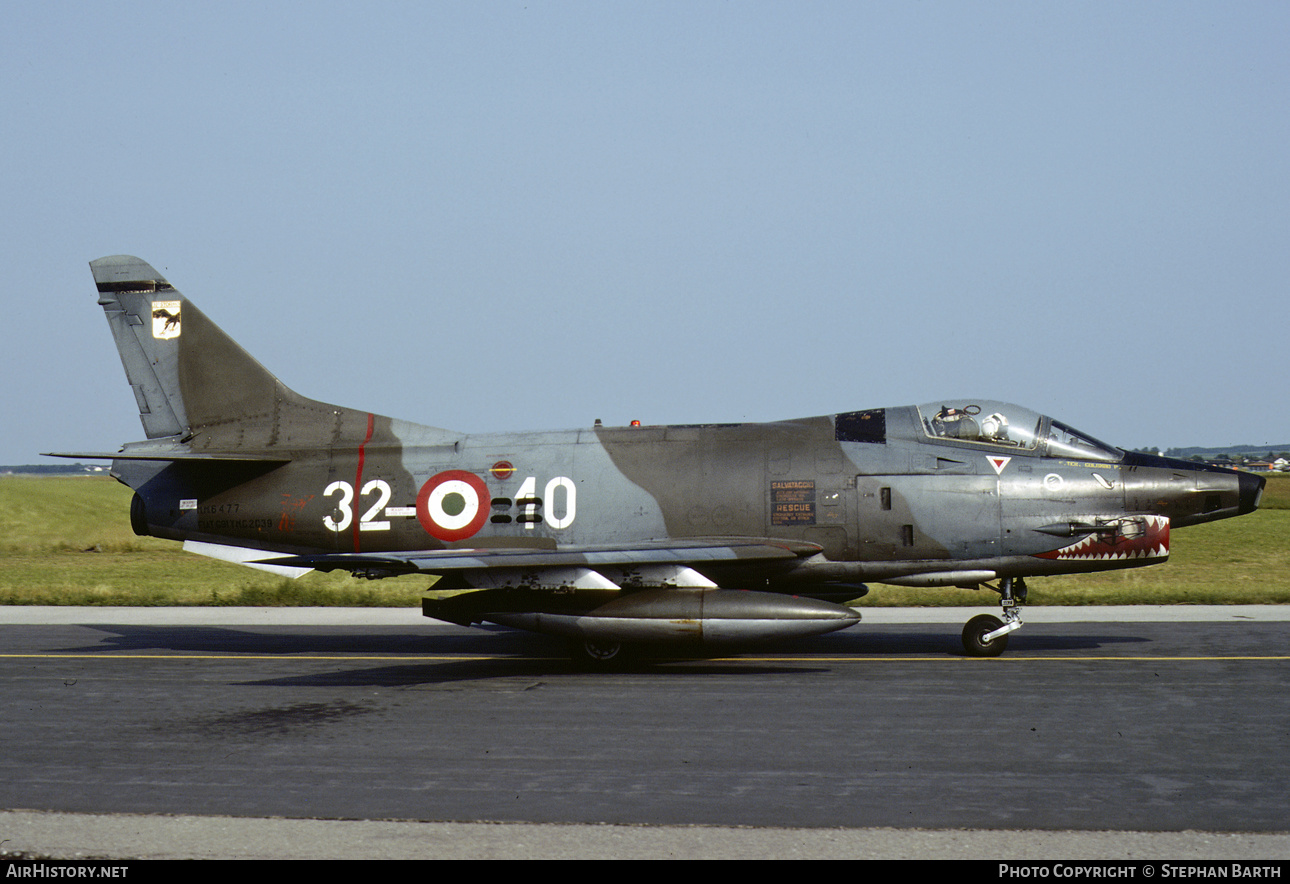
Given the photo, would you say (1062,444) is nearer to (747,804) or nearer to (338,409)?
(747,804)

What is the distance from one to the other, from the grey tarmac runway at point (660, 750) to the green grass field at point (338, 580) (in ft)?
18.3

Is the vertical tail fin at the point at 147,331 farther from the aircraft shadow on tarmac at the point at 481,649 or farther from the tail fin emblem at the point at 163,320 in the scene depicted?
the aircraft shadow on tarmac at the point at 481,649

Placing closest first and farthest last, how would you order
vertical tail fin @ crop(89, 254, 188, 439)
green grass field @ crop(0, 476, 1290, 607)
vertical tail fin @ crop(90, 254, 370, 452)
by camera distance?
vertical tail fin @ crop(90, 254, 370, 452), vertical tail fin @ crop(89, 254, 188, 439), green grass field @ crop(0, 476, 1290, 607)

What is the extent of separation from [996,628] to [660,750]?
624cm

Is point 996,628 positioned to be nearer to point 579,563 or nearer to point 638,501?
point 638,501

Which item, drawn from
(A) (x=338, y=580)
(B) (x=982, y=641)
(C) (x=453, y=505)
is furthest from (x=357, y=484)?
(A) (x=338, y=580)

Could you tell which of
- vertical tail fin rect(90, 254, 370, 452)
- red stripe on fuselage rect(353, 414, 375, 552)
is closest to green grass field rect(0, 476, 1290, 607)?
vertical tail fin rect(90, 254, 370, 452)

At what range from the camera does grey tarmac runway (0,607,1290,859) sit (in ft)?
22.1

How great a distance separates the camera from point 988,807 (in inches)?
287

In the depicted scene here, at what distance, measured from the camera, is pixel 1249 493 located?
13.1m

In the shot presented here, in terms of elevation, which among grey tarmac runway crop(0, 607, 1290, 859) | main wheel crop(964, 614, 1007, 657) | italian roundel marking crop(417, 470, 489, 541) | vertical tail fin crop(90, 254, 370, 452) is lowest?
grey tarmac runway crop(0, 607, 1290, 859)

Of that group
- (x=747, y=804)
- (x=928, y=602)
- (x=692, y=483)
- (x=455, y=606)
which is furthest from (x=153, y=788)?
(x=928, y=602)

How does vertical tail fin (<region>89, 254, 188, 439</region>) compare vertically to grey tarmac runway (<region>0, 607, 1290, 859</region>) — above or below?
above

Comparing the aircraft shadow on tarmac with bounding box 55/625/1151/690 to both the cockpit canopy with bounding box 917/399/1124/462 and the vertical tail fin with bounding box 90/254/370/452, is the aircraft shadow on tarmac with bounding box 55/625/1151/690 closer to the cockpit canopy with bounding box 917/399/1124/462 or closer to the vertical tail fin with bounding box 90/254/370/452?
the cockpit canopy with bounding box 917/399/1124/462
